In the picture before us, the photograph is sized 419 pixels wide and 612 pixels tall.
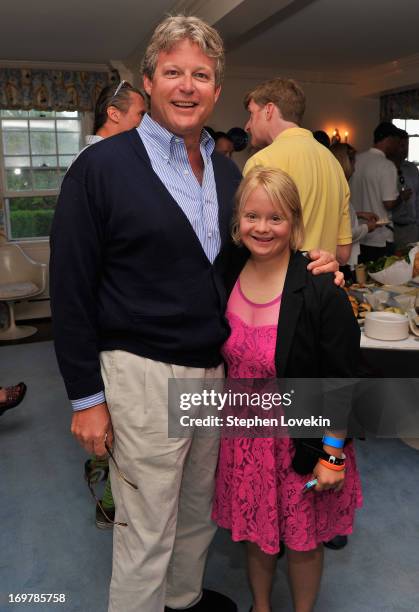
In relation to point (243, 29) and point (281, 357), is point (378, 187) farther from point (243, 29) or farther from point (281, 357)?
point (281, 357)

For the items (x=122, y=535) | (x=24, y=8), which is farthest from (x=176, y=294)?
(x=24, y=8)

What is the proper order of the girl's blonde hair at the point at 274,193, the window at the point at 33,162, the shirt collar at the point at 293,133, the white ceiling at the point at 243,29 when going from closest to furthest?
1. the girl's blonde hair at the point at 274,193
2. the shirt collar at the point at 293,133
3. the white ceiling at the point at 243,29
4. the window at the point at 33,162

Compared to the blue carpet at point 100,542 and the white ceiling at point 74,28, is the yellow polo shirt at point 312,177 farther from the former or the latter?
the white ceiling at point 74,28

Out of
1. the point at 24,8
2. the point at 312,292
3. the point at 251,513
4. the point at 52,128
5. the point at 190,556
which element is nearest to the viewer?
the point at 312,292

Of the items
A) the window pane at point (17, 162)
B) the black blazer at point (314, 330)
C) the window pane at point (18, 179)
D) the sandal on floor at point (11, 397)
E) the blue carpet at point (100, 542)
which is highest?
the window pane at point (17, 162)

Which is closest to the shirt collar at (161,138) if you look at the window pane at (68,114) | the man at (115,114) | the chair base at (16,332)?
the man at (115,114)

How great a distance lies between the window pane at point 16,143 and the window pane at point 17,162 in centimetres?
6

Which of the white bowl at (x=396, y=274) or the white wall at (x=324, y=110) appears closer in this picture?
the white bowl at (x=396, y=274)

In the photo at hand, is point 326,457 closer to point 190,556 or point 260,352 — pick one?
point 260,352

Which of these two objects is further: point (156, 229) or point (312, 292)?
point (312, 292)

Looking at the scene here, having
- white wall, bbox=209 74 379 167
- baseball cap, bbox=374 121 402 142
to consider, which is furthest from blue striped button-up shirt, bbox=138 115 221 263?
white wall, bbox=209 74 379 167

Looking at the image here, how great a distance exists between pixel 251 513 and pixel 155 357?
0.56m

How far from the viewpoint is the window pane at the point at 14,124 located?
6.83 meters

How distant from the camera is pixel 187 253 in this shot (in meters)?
1.38
